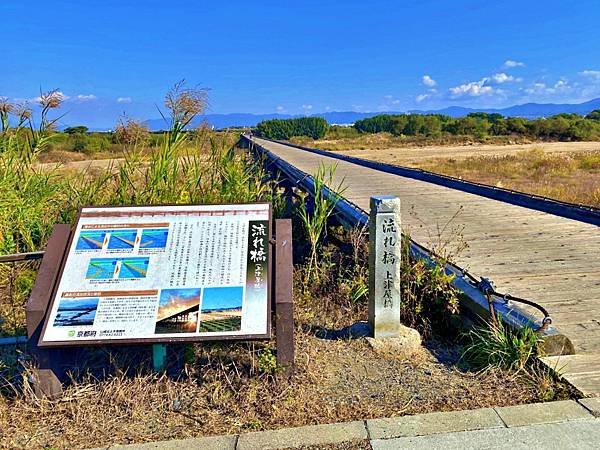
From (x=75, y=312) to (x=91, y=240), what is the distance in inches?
18.5

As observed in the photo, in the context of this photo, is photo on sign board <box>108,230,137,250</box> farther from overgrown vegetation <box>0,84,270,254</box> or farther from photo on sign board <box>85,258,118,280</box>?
overgrown vegetation <box>0,84,270,254</box>

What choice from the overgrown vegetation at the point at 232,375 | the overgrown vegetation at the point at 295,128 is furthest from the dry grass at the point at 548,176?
the overgrown vegetation at the point at 295,128

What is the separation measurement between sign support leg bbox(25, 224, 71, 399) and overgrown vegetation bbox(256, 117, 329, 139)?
240 feet

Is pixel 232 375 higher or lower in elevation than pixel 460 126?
lower

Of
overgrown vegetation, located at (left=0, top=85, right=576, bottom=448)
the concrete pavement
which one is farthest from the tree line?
the concrete pavement

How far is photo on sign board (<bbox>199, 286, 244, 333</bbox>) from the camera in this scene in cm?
270

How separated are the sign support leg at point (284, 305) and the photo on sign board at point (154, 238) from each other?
66cm

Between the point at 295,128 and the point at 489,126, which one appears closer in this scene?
the point at 489,126

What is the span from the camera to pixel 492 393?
279 cm

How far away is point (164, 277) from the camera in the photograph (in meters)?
2.89

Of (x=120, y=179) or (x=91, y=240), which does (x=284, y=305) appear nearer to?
(x=91, y=240)

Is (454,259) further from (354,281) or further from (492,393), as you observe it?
(492,393)

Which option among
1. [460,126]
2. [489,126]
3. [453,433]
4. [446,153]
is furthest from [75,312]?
[460,126]

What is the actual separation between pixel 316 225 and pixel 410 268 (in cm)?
122
